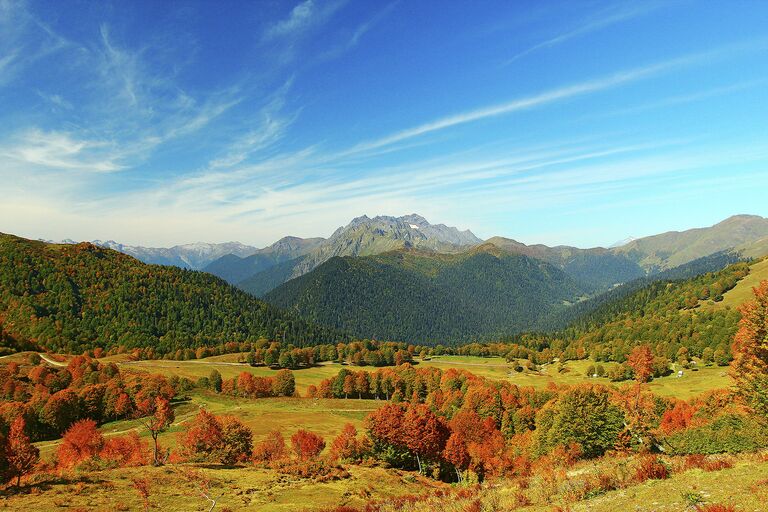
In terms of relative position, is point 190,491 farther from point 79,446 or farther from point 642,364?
point 642,364

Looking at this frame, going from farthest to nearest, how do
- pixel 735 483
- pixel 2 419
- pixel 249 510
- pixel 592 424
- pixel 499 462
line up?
1. pixel 2 419
2. pixel 499 462
3. pixel 592 424
4. pixel 249 510
5. pixel 735 483

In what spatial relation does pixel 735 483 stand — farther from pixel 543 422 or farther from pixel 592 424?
pixel 543 422

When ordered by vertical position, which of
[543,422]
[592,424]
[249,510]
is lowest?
[543,422]

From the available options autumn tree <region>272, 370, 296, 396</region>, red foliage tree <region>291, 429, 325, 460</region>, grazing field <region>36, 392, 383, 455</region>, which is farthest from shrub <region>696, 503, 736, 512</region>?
autumn tree <region>272, 370, 296, 396</region>

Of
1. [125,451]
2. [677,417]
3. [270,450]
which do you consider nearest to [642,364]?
[677,417]

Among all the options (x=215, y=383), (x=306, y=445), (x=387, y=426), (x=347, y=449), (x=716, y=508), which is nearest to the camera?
(x=716, y=508)

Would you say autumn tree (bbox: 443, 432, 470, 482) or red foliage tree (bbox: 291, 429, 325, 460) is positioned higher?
red foliage tree (bbox: 291, 429, 325, 460)

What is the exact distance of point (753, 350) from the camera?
5172 cm

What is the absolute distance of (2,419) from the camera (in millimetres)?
88000

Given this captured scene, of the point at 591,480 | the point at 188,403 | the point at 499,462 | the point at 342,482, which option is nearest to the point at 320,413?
the point at 188,403

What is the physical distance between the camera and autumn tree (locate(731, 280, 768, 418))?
48925mm

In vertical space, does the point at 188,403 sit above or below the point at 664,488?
below

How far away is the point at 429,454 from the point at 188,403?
3266 inches

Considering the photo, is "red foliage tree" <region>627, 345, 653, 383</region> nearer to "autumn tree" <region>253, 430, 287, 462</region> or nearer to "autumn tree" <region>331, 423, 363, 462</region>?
"autumn tree" <region>331, 423, 363, 462</region>
